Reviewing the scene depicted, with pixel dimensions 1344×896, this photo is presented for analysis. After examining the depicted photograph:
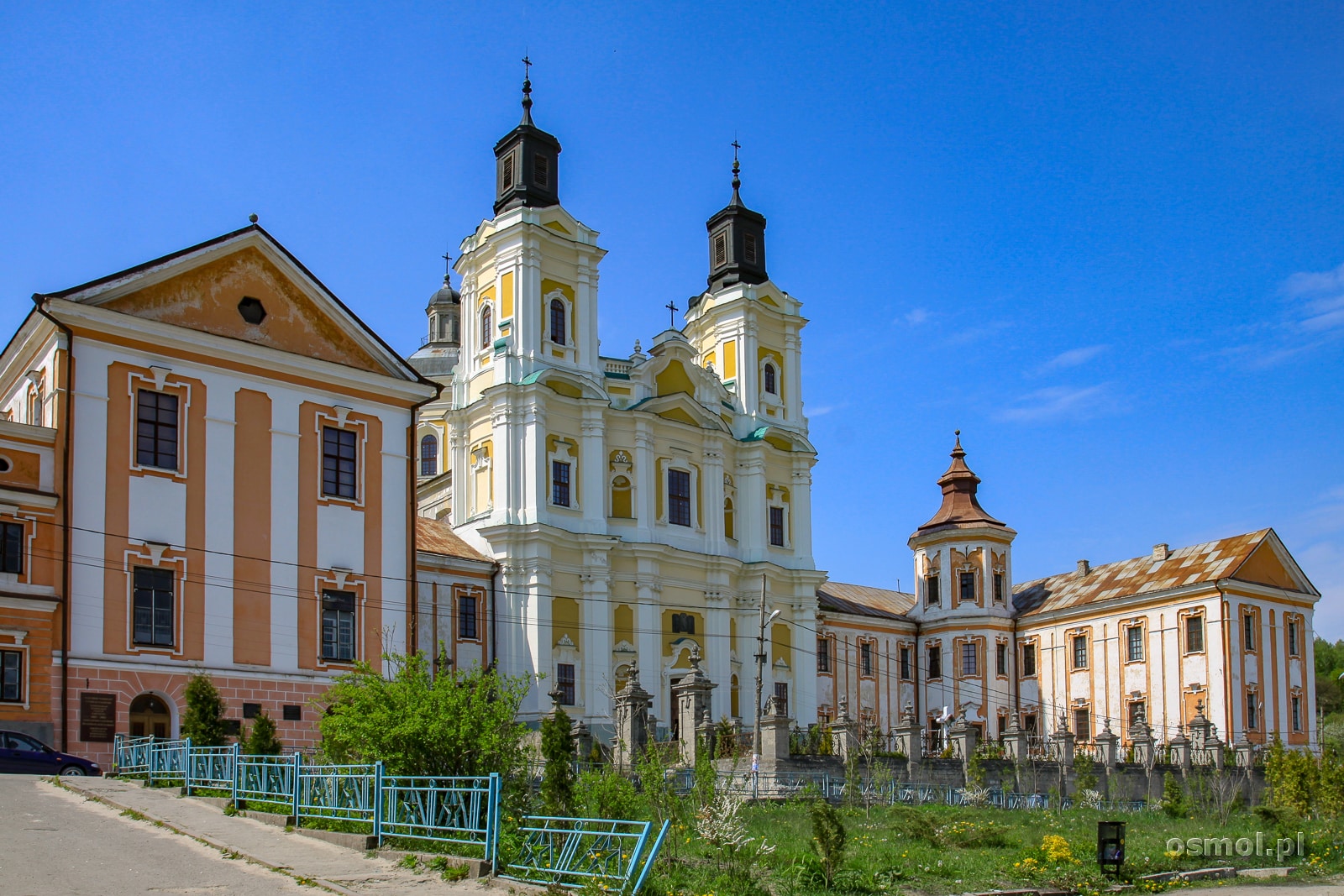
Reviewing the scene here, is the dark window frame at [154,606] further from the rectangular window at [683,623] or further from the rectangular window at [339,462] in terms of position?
the rectangular window at [683,623]

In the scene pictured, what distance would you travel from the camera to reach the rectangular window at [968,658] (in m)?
60.3

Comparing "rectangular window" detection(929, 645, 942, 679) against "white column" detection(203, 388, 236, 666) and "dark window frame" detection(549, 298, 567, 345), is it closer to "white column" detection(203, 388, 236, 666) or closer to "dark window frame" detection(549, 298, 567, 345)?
"dark window frame" detection(549, 298, 567, 345)

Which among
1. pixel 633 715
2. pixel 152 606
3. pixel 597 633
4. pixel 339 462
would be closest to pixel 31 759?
pixel 152 606

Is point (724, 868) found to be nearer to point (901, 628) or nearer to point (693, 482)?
point (693, 482)

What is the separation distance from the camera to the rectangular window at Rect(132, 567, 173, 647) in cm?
2970

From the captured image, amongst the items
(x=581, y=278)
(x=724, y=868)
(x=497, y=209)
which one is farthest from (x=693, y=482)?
(x=724, y=868)

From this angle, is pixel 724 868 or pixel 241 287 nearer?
pixel 724 868

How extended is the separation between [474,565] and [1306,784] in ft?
80.5

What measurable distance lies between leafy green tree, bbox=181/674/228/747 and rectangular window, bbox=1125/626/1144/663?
4064cm

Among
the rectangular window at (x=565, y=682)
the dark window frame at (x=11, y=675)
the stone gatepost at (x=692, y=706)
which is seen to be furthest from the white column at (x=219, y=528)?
the rectangular window at (x=565, y=682)

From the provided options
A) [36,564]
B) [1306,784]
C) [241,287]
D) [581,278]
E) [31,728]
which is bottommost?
[1306,784]

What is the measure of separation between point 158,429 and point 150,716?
6.47m

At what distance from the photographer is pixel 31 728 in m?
27.1

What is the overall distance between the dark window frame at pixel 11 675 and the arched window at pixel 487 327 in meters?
22.6
